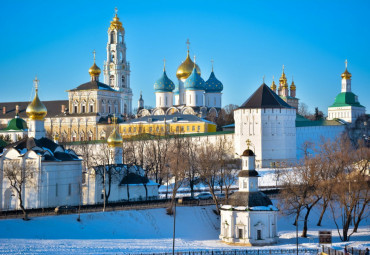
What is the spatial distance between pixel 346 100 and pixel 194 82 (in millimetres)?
14745

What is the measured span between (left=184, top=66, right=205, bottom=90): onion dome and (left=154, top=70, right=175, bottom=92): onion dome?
318 cm

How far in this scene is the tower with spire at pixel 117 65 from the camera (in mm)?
92250

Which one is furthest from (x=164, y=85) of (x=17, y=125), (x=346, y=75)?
(x=346, y=75)

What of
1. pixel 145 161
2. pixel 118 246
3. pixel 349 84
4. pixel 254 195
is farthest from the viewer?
pixel 349 84

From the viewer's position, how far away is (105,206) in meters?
40.8

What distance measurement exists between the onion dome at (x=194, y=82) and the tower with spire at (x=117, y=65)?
10.8 meters

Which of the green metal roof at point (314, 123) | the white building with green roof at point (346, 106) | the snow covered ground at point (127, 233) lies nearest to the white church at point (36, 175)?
the snow covered ground at point (127, 233)

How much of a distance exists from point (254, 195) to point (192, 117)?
3813 cm

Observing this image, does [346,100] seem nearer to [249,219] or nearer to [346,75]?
[346,75]

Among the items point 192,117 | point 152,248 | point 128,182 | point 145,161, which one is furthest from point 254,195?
point 192,117

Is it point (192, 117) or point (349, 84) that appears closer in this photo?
point (192, 117)

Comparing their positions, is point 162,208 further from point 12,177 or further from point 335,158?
point 335,158

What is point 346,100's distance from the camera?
81688 millimetres

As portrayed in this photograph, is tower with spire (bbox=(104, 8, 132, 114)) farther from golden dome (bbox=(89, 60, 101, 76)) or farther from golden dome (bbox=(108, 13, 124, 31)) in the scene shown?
golden dome (bbox=(89, 60, 101, 76))
